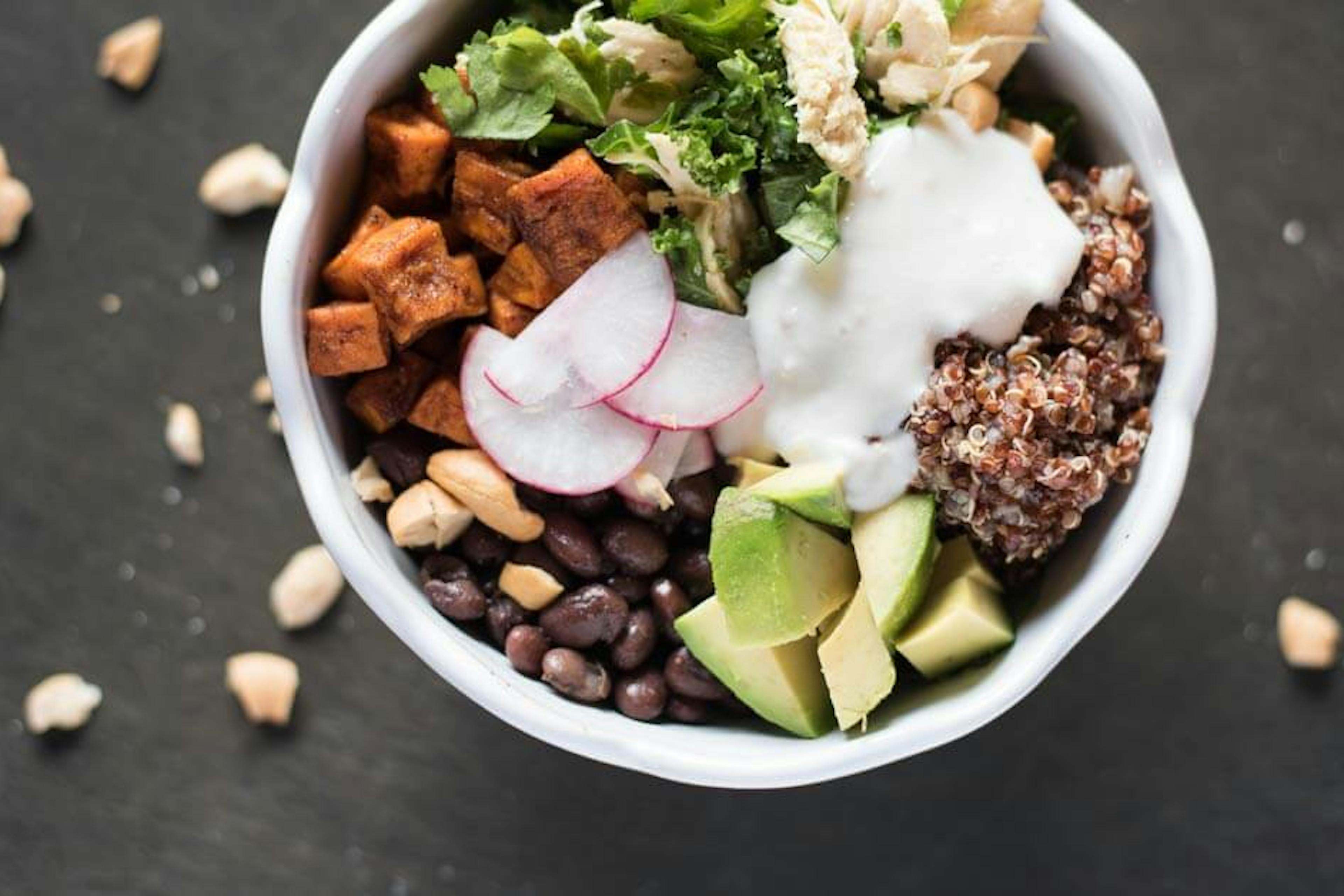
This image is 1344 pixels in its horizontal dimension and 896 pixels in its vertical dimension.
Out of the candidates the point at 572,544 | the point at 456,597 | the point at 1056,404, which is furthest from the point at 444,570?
the point at 1056,404

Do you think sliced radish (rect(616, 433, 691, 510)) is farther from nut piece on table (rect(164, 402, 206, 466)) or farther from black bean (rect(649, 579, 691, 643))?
nut piece on table (rect(164, 402, 206, 466))

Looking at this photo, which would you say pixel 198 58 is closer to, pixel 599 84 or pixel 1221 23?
pixel 599 84

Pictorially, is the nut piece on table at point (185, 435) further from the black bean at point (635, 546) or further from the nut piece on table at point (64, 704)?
the black bean at point (635, 546)

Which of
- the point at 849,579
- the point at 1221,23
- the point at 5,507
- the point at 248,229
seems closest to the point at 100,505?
the point at 5,507

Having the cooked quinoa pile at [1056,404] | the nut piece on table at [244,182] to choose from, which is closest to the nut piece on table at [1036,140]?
the cooked quinoa pile at [1056,404]

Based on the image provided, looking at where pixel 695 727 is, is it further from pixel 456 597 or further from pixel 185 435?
pixel 185 435

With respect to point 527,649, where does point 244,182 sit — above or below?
above
